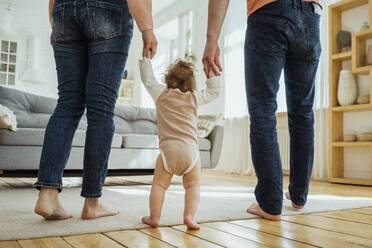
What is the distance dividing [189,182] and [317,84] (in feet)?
9.81

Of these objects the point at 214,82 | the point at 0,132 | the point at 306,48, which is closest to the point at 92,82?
the point at 214,82

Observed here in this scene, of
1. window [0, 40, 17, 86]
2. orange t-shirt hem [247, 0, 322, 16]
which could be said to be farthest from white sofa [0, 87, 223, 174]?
window [0, 40, 17, 86]

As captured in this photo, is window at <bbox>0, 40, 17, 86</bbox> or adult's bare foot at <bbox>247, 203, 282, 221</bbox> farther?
window at <bbox>0, 40, 17, 86</bbox>

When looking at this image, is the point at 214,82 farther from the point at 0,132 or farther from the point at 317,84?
the point at 317,84

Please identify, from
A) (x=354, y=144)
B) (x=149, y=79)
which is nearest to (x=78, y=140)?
(x=149, y=79)

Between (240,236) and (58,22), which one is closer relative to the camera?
(240,236)

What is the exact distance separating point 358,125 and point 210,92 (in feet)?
8.68

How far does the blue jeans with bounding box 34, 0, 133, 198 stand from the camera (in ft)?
3.77

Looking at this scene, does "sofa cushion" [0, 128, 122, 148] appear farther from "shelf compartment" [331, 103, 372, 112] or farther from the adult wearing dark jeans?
"shelf compartment" [331, 103, 372, 112]

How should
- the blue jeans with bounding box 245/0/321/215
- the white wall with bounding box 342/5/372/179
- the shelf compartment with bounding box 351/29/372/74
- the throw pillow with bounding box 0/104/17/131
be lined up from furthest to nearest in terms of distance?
the white wall with bounding box 342/5/372/179 < the shelf compartment with bounding box 351/29/372/74 < the throw pillow with bounding box 0/104/17/131 < the blue jeans with bounding box 245/0/321/215

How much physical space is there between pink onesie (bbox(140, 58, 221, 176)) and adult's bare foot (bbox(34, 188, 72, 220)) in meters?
0.38

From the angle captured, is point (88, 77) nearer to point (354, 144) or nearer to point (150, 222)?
point (150, 222)

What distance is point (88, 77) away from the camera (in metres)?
1.18

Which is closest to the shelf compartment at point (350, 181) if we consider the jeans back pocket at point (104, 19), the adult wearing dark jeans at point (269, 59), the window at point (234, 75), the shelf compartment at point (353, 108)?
the shelf compartment at point (353, 108)
